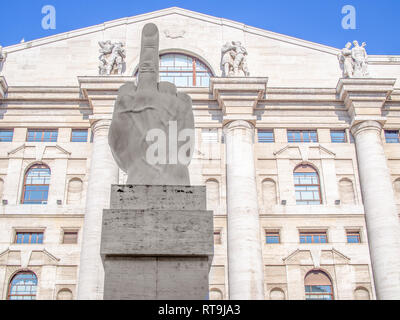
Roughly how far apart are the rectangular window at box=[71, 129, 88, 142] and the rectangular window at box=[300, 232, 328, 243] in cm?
1372

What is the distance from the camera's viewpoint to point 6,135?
31.0 metres

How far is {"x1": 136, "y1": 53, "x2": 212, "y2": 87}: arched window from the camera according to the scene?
33.6m

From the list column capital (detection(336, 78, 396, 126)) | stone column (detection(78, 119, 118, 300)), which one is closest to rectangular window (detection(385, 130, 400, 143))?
column capital (detection(336, 78, 396, 126))

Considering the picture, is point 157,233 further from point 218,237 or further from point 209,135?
point 209,135

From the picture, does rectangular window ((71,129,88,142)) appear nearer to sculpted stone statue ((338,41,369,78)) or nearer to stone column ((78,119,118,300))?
stone column ((78,119,118,300))

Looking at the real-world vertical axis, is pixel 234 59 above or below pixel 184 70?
below

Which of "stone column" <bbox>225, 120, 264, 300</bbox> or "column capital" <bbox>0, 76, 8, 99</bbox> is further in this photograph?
"column capital" <bbox>0, 76, 8, 99</bbox>

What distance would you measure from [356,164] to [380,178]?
2.10 m

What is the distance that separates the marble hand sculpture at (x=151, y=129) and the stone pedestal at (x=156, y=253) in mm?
953

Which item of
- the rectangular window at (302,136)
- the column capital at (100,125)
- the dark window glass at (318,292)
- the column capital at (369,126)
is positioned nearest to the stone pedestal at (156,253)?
the dark window glass at (318,292)

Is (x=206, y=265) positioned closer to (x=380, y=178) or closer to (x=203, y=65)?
(x=380, y=178)

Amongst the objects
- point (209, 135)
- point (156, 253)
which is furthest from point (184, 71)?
point (156, 253)

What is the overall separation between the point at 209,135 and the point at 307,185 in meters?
6.34
